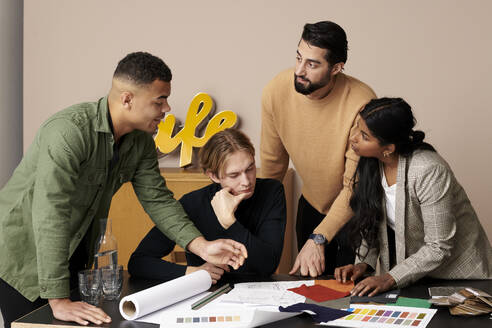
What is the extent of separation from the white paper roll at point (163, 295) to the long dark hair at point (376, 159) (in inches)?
26.3

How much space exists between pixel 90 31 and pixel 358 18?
6.85 feet

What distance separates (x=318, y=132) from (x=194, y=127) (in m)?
1.70

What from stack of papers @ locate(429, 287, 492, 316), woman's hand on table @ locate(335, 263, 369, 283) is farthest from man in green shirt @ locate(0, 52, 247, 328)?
stack of papers @ locate(429, 287, 492, 316)

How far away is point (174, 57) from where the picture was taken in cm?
463

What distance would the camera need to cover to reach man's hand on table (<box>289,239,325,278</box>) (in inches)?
91.3

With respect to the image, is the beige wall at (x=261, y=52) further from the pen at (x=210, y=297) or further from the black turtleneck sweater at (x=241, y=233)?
the pen at (x=210, y=297)

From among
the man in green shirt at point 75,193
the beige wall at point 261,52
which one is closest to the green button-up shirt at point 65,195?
the man in green shirt at point 75,193

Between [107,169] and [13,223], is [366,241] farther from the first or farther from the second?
[13,223]

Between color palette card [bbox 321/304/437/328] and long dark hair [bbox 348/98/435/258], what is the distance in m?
0.54

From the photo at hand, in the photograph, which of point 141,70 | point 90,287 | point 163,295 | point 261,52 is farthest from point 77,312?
point 261,52

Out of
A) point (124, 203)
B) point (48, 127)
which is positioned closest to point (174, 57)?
point (124, 203)

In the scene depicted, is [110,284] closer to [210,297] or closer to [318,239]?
[210,297]

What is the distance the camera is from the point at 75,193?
215cm

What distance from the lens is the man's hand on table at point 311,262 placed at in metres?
2.32
